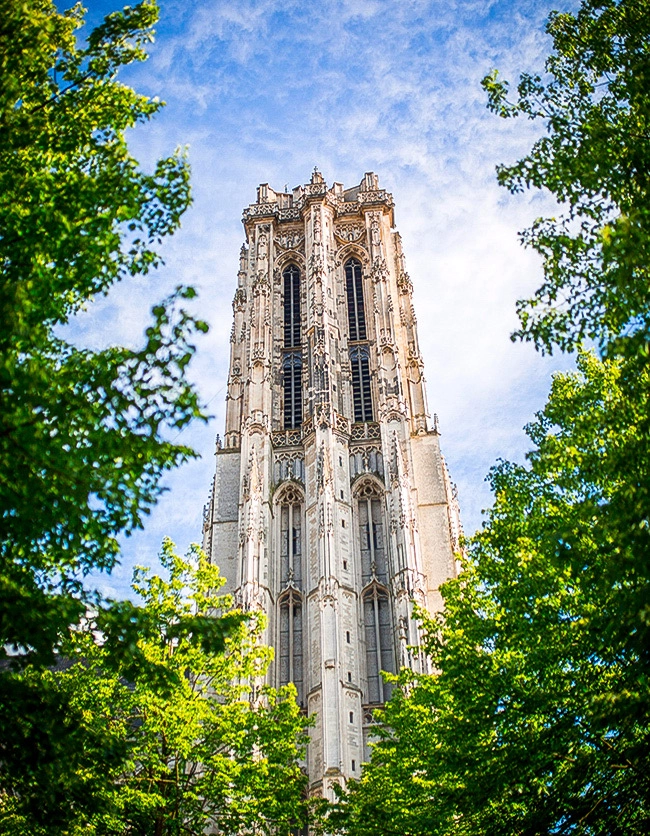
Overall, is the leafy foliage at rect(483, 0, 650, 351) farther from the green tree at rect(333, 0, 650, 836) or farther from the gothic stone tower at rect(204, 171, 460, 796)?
the gothic stone tower at rect(204, 171, 460, 796)

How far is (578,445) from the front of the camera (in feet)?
38.6

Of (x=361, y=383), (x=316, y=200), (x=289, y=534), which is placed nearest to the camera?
(x=289, y=534)

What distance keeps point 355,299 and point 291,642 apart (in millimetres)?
20442

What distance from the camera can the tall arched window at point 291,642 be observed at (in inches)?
1299

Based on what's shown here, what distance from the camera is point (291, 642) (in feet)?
111

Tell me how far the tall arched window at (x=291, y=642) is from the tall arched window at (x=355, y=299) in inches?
621

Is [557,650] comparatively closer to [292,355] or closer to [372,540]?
[372,540]

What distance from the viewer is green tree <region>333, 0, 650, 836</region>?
762cm

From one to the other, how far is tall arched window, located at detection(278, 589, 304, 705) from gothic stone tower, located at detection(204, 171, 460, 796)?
0.05m

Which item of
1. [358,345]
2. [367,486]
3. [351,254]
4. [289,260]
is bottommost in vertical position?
[367,486]

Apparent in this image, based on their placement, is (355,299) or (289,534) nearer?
(289,534)

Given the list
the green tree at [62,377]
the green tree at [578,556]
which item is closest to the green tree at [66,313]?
the green tree at [62,377]

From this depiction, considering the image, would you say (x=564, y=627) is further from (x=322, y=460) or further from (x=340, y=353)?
(x=340, y=353)

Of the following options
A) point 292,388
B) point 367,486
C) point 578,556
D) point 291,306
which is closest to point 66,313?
point 578,556
